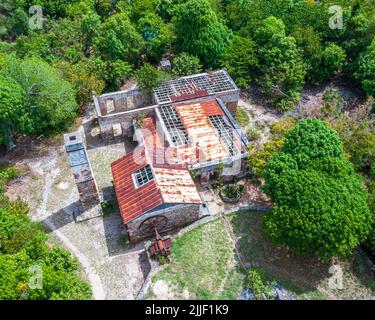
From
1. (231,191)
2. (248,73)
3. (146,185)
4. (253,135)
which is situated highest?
(248,73)

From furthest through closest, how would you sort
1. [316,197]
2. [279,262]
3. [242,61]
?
[242,61], [279,262], [316,197]

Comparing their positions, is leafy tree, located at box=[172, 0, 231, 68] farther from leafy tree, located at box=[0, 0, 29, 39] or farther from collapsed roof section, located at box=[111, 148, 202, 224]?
leafy tree, located at box=[0, 0, 29, 39]

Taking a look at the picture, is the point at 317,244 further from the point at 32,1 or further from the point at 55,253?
the point at 32,1

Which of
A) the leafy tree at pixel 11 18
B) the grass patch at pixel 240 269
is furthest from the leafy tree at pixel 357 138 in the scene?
the leafy tree at pixel 11 18

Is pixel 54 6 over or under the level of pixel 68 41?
over

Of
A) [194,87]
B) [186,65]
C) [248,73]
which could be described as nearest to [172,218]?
[194,87]

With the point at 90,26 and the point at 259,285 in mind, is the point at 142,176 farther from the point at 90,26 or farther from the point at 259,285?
the point at 90,26
